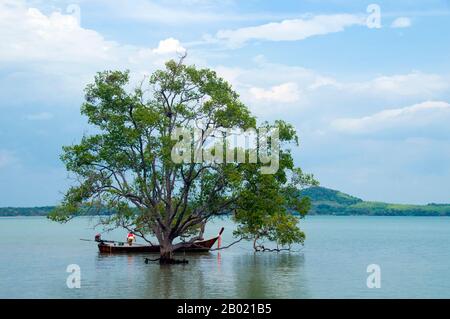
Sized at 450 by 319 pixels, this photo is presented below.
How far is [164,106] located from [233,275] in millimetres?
12910

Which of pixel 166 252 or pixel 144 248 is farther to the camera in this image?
pixel 144 248

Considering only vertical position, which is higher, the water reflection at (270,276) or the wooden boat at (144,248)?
the wooden boat at (144,248)

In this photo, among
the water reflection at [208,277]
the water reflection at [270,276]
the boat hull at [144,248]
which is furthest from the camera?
the boat hull at [144,248]

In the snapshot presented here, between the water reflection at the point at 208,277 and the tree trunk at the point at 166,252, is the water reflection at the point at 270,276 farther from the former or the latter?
the tree trunk at the point at 166,252

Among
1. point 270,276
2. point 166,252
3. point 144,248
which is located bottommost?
point 270,276

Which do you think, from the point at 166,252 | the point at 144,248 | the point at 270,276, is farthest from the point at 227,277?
the point at 144,248

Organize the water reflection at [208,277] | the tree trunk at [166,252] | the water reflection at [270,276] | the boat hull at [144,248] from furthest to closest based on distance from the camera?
the boat hull at [144,248] → the tree trunk at [166,252] → the water reflection at [270,276] → the water reflection at [208,277]

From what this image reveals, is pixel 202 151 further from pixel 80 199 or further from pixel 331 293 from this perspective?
pixel 331 293

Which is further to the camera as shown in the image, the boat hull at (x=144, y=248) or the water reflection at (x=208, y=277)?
the boat hull at (x=144, y=248)

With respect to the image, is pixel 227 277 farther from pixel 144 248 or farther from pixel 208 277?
pixel 144 248

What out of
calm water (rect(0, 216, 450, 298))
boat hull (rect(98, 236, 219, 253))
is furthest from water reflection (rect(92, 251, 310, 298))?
boat hull (rect(98, 236, 219, 253))

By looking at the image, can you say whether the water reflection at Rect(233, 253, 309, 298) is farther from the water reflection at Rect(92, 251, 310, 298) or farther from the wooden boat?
the wooden boat

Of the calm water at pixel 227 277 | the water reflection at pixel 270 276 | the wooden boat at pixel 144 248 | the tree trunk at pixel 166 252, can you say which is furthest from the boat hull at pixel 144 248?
the tree trunk at pixel 166 252
